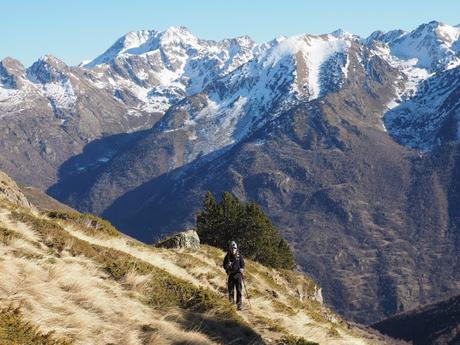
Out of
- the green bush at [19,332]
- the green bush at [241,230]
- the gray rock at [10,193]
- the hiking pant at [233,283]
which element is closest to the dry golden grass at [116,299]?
the green bush at [19,332]

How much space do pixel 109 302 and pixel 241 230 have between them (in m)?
51.4

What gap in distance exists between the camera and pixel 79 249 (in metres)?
23.1

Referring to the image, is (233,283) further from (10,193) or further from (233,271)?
(10,193)

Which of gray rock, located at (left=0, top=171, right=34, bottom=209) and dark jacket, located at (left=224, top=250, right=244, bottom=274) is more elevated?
gray rock, located at (left=0, top=171, right=34, bottom=209)

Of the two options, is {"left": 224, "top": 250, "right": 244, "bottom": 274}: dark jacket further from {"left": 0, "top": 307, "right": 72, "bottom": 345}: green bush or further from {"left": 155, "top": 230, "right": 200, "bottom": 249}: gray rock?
{"left": 155, "top": 230, "right": 200, "bottom": 249}: gray rock

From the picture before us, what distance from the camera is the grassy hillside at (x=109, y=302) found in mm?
15375

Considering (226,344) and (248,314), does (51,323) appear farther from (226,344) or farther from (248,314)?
(248,314)

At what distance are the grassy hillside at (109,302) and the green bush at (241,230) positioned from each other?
38696 millimetres

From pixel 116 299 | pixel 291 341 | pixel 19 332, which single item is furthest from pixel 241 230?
pixel 19 332

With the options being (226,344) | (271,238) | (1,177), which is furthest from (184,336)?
(271,238)

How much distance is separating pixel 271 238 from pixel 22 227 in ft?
171

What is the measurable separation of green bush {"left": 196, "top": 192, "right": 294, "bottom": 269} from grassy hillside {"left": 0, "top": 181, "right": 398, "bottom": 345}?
38.7 meters

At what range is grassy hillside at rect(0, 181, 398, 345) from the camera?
15375mm

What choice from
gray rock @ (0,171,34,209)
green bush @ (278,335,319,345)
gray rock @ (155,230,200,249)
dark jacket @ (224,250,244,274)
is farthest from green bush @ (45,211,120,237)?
green bush @ (278,335,319,345)
